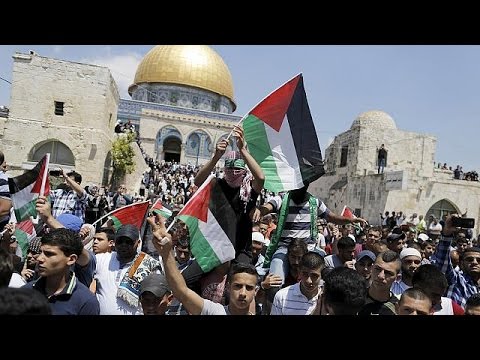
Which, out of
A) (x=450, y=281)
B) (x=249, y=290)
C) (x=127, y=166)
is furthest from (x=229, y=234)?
(x=127, y=166)

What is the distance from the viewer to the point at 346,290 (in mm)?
2512

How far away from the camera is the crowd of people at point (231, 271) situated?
2.55 m

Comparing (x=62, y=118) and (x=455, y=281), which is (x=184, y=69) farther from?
(x=455, y=281)

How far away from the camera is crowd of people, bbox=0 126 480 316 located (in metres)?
2.55

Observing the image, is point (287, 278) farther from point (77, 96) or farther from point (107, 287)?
point (77, 96)

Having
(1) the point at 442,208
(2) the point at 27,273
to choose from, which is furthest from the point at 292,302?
(1) the point at 442,208

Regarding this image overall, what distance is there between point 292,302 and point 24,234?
2760 mm

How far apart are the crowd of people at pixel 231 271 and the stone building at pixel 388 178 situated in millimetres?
18987

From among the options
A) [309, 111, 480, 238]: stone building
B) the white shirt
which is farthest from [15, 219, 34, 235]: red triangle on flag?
[309, 111, 480, 238]: stone building

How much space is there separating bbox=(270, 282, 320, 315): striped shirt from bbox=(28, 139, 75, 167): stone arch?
688 inches

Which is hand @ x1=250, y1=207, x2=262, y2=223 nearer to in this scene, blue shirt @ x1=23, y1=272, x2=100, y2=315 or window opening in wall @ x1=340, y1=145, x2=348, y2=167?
blue shirt @ x1=23, y1=272, x2=100, y2=315

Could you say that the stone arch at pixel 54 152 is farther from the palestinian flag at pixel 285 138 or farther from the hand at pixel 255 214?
the palestinian flag at pixel 285 138

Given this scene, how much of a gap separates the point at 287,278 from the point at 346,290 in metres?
1.72

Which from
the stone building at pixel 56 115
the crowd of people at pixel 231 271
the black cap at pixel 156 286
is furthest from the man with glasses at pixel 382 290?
the stone building at pixel 56 115
